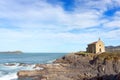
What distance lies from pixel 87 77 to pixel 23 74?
1619 cm

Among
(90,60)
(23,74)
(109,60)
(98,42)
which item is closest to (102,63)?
(109,60)

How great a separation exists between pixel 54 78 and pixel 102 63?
1823 centimetres

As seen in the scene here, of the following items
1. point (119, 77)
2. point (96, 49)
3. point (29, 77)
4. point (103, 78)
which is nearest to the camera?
point (119, 77)

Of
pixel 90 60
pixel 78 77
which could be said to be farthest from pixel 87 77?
pixel 90 60

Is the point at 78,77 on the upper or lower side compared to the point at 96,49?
lower

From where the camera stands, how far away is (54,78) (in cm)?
4622

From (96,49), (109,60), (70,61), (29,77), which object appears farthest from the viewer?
(96,49)

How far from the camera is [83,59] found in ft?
238

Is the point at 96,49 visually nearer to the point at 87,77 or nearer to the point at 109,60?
the point at 109,60

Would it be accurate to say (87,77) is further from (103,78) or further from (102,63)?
(102,63)

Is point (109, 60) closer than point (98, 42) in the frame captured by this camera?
Yes

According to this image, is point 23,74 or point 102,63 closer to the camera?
point 23,74

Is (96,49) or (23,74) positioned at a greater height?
(96,49)

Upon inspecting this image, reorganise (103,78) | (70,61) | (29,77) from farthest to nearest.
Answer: (70,61)
(29,77)
(103,78)
